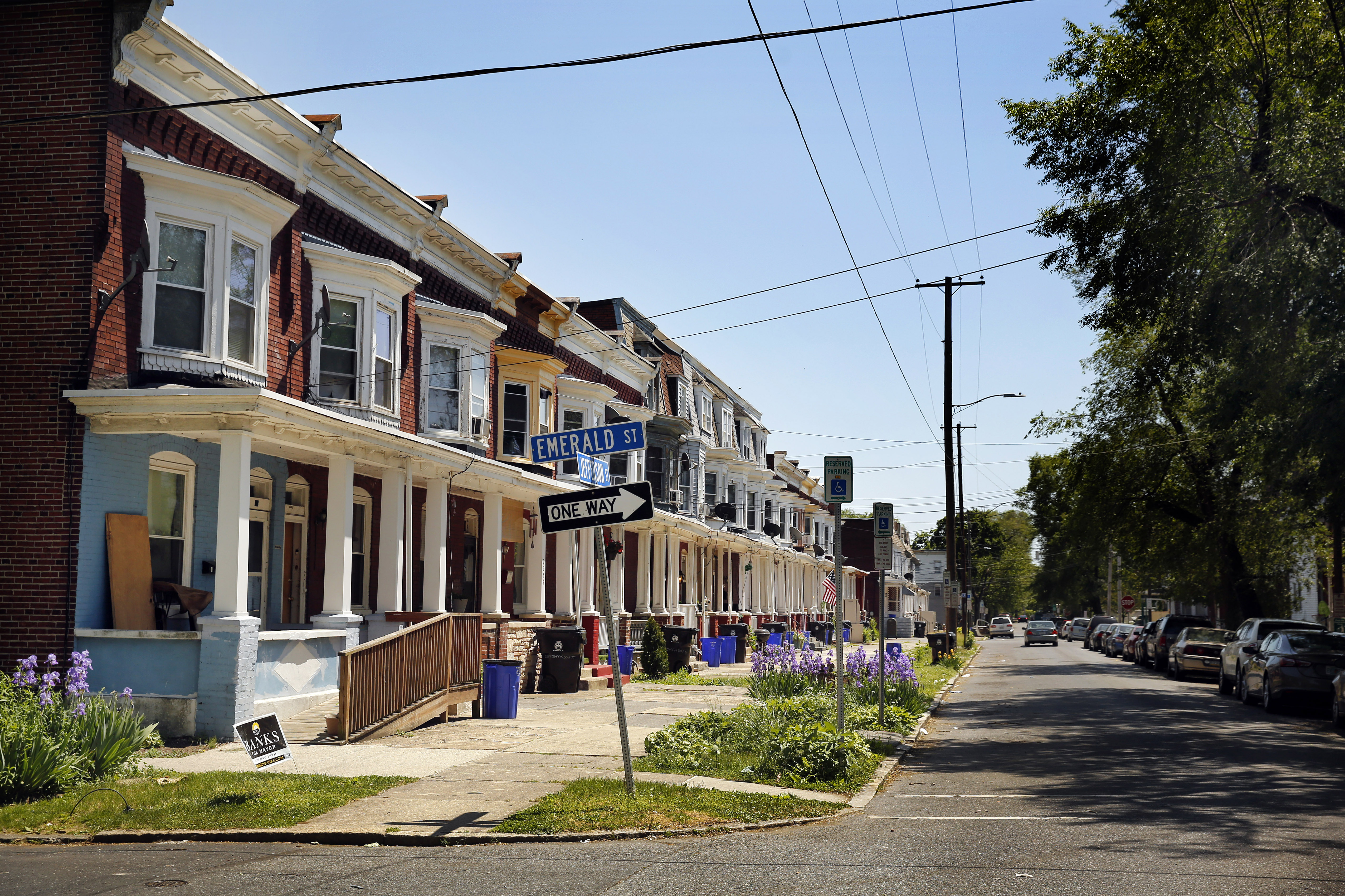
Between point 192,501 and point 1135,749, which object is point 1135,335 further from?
point 192,501

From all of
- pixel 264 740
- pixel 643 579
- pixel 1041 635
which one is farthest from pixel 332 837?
pixel 1041 635

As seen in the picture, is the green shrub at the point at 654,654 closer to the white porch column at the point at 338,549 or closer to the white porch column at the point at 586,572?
the white porch column at the point at 586,572

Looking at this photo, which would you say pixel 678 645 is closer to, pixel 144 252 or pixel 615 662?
pixel 144 252

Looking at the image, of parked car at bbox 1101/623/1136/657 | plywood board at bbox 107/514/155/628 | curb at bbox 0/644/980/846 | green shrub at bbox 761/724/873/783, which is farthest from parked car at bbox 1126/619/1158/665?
curb at bbox 0/644/980/846

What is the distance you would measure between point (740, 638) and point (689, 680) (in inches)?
463

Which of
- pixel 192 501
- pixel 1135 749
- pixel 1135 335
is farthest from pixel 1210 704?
pixel 192 501

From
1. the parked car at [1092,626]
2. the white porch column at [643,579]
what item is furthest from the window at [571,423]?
the parked car at [1092,626]

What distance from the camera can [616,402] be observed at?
110 ft

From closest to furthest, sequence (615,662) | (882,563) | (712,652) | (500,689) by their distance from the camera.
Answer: (615,662) < (882,563) < (500,689) < (712,652)

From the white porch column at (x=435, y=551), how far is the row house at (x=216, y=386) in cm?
5

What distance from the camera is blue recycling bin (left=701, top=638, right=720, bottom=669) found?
1315 inches

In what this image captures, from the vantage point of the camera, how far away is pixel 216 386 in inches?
606

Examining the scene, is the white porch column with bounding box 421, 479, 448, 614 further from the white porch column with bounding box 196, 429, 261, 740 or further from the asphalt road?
the asphalt road

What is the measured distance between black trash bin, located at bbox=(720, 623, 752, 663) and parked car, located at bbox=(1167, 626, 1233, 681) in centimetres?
1276
